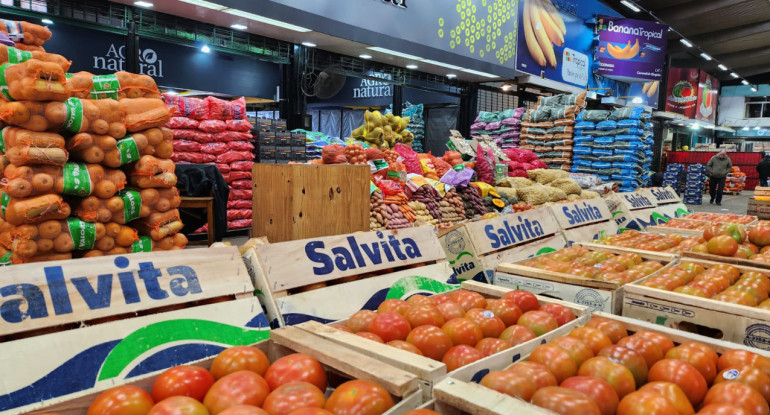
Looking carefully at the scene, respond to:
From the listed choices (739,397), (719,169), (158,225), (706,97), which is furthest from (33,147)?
(706,97)

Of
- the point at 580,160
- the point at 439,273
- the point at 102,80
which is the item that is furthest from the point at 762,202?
the point at 102,80

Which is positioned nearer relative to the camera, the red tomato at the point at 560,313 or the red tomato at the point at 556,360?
the red tomato at the point at 556,360

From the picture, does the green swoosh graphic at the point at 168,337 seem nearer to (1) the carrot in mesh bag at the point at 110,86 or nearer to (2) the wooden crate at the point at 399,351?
(2) the wooden crate at the point at 399,351

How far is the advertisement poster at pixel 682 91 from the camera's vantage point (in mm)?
21797

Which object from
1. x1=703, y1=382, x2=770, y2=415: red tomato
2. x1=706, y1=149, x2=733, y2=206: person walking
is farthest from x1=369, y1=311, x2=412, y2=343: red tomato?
x1=706, y1=149, x2=733, y2=206: person walking

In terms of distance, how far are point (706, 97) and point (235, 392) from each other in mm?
29800

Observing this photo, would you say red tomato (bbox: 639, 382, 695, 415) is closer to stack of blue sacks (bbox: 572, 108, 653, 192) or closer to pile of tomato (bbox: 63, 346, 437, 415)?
pile of tomato (bbox: 63, 346, 437, 415)

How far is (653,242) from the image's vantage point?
352 centimetres

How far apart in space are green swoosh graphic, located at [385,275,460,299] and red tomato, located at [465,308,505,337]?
569 millimetres

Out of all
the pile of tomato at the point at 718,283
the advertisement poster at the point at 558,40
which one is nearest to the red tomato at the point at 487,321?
the pile of tomato at the point at 718,283

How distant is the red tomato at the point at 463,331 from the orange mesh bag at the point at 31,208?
200 cm

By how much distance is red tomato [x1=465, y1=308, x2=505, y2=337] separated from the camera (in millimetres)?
1818

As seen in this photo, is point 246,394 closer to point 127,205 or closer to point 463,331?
point 463,331

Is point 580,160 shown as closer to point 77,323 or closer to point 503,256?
point 503,256
